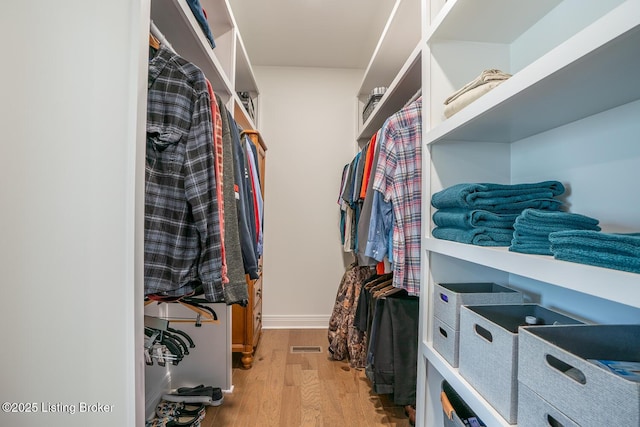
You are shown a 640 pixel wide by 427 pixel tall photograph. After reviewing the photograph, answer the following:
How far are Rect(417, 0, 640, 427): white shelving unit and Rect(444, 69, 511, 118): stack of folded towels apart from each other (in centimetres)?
7

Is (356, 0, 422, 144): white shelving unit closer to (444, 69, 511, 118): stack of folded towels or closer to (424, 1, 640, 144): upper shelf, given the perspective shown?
(444, 69, 511, 118): stack of folded towels

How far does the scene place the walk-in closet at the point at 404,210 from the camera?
2.03ft

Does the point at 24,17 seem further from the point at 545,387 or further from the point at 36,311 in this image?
the point at 545,387

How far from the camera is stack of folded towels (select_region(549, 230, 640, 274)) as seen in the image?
46cm

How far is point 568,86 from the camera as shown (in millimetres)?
642

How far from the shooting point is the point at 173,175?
868 mm

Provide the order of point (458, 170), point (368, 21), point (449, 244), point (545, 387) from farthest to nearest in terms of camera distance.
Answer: point (368, 21)
point (458, 170)
point (449, 244)
point (545, 387)

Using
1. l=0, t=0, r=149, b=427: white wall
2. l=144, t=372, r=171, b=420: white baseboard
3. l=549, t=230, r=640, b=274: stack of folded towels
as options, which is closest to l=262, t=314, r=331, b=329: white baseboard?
l=144, t=372, r=171, b=420: white baseboard

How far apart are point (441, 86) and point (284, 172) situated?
185cm

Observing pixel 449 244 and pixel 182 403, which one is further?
pixel 182 403

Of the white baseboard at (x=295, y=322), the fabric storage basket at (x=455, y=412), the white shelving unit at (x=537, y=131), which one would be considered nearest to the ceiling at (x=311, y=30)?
the white shelving unit at (x=537, y=131)

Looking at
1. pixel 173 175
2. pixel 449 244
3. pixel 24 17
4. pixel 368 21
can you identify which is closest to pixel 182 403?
pixel 173 175

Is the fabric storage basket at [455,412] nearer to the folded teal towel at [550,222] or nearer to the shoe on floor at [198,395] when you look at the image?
the folded teal towel at [550,222]

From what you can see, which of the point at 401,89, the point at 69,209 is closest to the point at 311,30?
the point at 401,89
